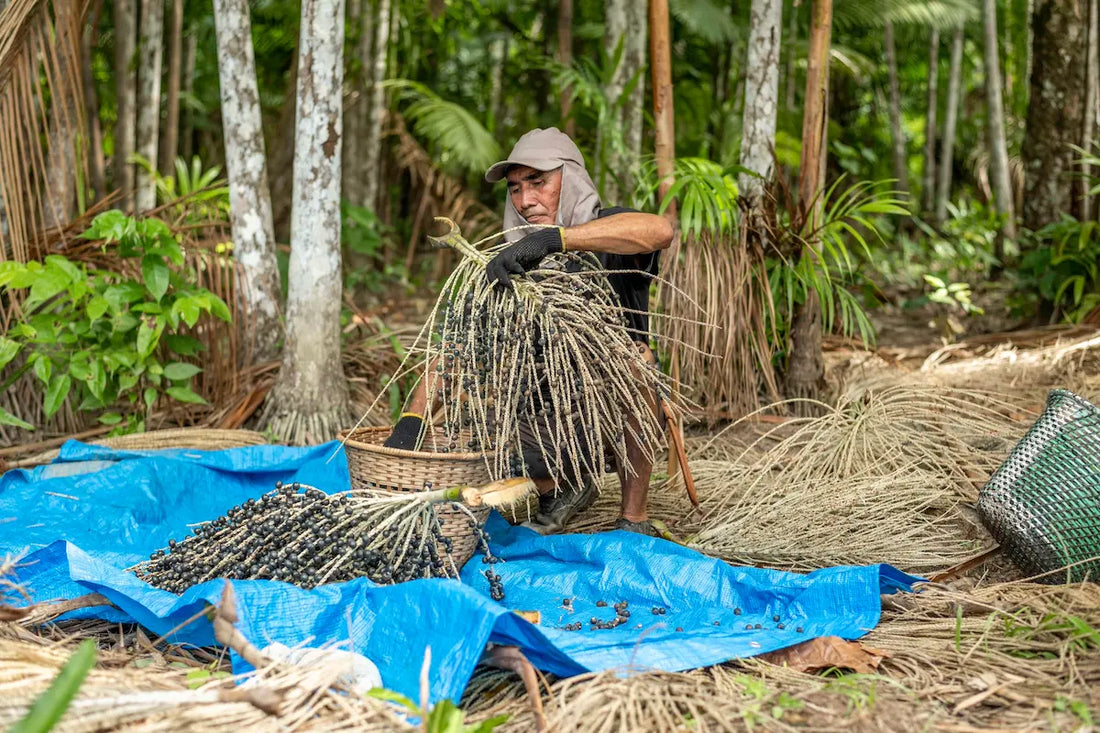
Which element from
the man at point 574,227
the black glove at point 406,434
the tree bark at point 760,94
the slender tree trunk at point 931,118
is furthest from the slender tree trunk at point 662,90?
the slender tree trunk at point 931,118

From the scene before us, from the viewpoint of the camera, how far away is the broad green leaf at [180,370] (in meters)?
3.70

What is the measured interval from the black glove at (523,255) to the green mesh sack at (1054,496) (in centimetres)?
141

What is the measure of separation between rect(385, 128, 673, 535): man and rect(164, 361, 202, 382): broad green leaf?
3.93 ft

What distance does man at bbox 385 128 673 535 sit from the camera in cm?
278

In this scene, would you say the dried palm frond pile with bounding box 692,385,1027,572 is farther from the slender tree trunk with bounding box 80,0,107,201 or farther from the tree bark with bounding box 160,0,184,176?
the tree bark with bounding box 160,0,184,176

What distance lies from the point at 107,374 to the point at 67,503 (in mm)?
901

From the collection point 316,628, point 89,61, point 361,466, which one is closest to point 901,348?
point 361,466

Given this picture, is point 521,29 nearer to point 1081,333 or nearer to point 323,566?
point 1081,333

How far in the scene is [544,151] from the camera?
2.94m

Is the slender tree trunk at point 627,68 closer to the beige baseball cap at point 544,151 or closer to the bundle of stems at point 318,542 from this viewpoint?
the beige baseball cap at point 544,151

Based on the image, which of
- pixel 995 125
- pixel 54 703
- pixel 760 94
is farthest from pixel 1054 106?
pixel 54 703

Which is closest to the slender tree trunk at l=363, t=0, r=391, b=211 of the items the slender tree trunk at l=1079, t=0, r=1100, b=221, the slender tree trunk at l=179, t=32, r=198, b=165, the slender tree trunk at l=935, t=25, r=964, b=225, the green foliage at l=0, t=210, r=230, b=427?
the slender tree trunk at l=179, t=32, r=198, b=165

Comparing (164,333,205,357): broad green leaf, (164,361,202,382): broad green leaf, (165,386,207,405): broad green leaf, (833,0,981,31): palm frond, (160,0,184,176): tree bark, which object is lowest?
(165,386,207,405): broad green leaf

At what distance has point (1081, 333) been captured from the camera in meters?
4.67
